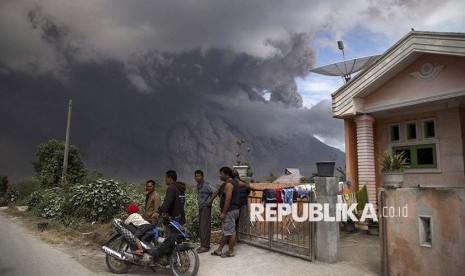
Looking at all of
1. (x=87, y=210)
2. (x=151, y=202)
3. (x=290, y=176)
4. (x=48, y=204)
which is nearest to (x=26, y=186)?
(x=48, y=204)

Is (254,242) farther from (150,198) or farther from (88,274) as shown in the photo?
(88,274)

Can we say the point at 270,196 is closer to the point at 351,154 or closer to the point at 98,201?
the point at 351,154

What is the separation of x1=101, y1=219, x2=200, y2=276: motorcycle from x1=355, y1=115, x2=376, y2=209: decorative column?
661 cm

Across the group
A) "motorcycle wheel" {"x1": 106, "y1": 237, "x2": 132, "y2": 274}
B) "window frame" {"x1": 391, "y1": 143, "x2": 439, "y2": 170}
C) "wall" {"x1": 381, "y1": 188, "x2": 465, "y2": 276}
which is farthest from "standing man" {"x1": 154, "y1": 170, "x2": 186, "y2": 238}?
"window frame" {"x1": 391, "y1": 143, "x2": 439, "y2": 170}

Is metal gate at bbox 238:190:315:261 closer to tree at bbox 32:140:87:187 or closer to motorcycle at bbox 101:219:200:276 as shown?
motorcycle at bbox 101:219:200:276

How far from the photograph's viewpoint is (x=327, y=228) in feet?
22.7

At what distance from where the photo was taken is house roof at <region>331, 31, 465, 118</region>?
9.01 metres

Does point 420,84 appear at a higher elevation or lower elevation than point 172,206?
higher

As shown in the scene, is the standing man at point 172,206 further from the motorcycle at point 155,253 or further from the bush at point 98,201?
the bush at point 98,201

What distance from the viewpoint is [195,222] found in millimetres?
10055

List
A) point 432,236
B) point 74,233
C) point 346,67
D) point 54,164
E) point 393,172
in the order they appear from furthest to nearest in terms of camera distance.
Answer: point 54,164
point 346,67
point 74,233
point 393,172
point 432,236

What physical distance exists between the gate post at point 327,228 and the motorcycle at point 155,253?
245 centimetres

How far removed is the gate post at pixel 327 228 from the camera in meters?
6.94

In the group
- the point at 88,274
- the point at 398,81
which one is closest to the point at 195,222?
the point at 88,274
